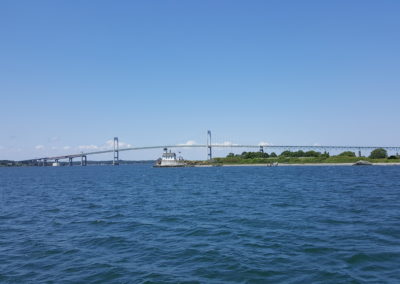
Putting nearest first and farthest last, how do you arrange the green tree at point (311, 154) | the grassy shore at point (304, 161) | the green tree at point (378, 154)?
the grassy shore at point (304, 161)
the green tree at point (378, 154)
the green tree at point (311, 154)

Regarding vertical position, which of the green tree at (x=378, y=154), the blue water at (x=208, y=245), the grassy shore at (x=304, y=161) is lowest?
the blue water at (x=208, y=245)

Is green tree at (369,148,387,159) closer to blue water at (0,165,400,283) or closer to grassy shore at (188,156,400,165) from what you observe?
grassy shore at (188,156,400,165)

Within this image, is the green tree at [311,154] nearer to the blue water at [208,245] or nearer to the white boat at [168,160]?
the white boat at [168,160]

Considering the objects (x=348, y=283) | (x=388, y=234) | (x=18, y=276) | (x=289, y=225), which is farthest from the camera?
(x=289, y=225)

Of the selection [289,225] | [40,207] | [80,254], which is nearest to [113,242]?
[80,254]

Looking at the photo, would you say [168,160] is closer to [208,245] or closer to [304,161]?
[304,161]

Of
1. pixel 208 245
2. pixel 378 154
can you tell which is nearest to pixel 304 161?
pixel 378 154

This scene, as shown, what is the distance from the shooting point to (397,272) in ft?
30.8

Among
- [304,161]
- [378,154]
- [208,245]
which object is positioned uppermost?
[378,154]

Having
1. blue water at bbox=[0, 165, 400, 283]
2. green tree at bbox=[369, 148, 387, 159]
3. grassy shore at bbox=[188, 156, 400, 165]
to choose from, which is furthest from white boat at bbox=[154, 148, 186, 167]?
blue water at bbox=[0, 165, 400, 283]

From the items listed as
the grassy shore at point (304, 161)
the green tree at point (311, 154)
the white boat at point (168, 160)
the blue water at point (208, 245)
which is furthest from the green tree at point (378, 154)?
the blue water at point (208, 245)

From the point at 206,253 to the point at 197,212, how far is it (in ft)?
30.8

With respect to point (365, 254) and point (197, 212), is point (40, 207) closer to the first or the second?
point (197, 212)

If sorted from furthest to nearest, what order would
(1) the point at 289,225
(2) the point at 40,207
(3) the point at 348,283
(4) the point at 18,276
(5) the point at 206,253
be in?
(2) the point at 40,207, (1) the point at 289,225, (5) the point at 206,253, (4) the point at 18,276, (3) the point at 348,283
